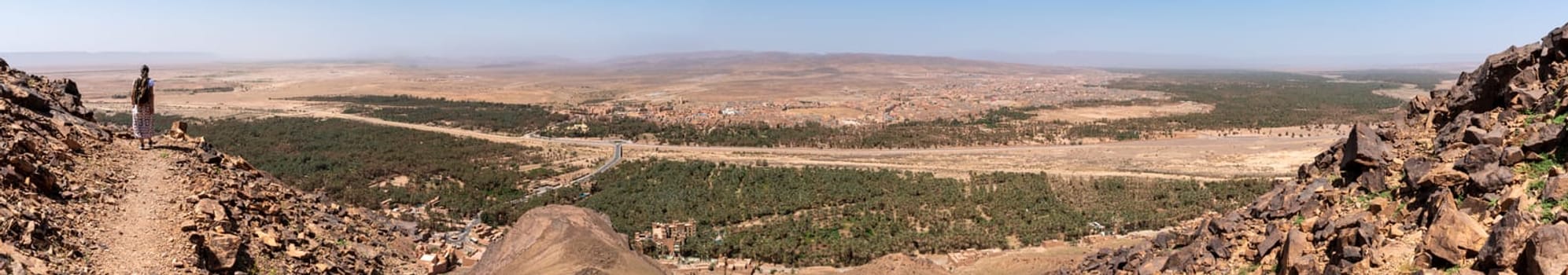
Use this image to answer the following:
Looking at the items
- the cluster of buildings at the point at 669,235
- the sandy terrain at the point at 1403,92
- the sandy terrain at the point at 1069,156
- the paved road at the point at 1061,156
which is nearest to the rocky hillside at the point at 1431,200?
the cluster of buildings at the point at 669,235

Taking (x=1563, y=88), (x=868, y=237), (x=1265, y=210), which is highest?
(x=1563, y=88)

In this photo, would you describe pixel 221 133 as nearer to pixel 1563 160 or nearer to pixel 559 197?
pixel 559 197

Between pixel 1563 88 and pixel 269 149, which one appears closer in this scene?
pixel 1563 88

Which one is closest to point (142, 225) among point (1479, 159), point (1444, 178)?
point (1444, 178)

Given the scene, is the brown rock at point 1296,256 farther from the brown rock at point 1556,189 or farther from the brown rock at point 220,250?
the brown rock at point 220,250

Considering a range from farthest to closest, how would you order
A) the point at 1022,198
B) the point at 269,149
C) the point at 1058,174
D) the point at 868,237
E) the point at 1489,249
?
the point at 269,149 → the point at 1058,174 → the point at 1022,198 → the point at 868,237 → the point at 1489,249

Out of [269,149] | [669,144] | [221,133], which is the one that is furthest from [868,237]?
[221,133]
